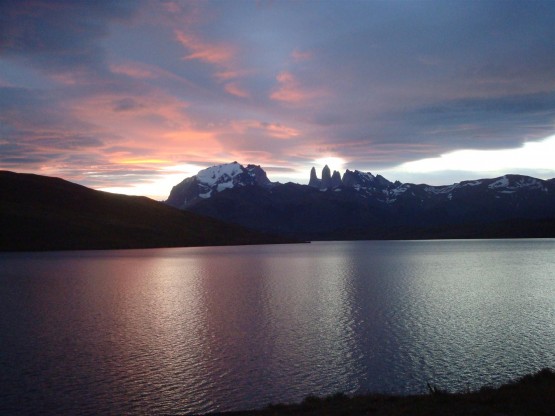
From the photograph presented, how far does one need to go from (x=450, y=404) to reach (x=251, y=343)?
24.6 m

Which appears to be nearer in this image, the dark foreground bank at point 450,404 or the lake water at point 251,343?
the dark foreground bank at point 450,404

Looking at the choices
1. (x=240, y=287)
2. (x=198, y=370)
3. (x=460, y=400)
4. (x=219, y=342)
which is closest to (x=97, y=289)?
(x=240, y=287)

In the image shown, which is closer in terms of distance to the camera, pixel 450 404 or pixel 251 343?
pixel 450 404

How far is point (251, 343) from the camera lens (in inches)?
1784

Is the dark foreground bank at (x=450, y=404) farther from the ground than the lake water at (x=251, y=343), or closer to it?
farther from the ground

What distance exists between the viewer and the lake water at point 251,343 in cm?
3194

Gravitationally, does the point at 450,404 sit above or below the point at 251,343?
above

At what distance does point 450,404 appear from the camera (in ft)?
77.4

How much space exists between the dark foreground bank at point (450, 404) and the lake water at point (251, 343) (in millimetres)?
4511

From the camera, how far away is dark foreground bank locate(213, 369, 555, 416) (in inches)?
873

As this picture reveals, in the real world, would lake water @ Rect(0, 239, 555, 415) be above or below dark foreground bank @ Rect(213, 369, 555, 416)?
below

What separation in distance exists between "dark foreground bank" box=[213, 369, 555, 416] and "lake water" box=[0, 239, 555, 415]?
4511 millimetres

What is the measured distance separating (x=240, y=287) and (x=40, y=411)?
6337 cm

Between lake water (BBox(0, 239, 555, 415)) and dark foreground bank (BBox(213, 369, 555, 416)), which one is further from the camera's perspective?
lake water (BBox(0, 239, 555, 415))
